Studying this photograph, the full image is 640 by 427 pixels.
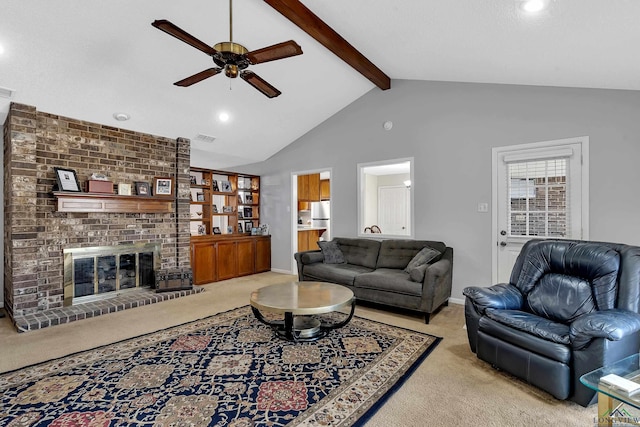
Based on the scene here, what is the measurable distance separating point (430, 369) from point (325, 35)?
3418 mm

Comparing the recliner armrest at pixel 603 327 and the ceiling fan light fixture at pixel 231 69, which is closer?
the recliner armrest at pixel 603 327

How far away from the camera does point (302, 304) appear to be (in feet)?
9.31

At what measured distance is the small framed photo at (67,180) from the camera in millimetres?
3842

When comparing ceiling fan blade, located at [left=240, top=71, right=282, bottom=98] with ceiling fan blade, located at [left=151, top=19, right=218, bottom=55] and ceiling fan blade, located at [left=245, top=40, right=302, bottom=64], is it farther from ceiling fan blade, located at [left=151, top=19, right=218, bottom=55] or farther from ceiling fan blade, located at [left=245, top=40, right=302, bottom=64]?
ceiling fan blade, located at [left=151, top=19, right=218, bottom=55]

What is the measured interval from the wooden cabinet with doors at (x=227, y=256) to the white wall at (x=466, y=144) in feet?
5.92

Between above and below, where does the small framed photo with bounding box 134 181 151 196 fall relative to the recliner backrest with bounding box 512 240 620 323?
above

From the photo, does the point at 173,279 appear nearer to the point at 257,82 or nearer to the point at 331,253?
the point at 331,253

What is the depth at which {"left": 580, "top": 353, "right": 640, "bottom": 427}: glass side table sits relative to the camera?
4.73 feet

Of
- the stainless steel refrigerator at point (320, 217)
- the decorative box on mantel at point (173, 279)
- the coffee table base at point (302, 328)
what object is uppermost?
the stainless steel refrigerator at point (320, 217)

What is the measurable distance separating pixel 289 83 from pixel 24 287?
4.04 metres

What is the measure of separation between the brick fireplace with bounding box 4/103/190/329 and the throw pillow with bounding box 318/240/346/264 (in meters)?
2.33

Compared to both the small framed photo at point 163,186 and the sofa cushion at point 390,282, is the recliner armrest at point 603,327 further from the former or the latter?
the small framed photo at point 163,186

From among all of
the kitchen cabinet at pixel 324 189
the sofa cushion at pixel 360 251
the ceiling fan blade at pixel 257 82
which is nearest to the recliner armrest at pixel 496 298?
the sofa cushion at pixel 360 251

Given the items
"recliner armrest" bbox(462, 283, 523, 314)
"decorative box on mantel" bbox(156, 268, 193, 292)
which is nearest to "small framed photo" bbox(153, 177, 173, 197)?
"decorative box on mantel" bbox(156, 268, 193, 292)
